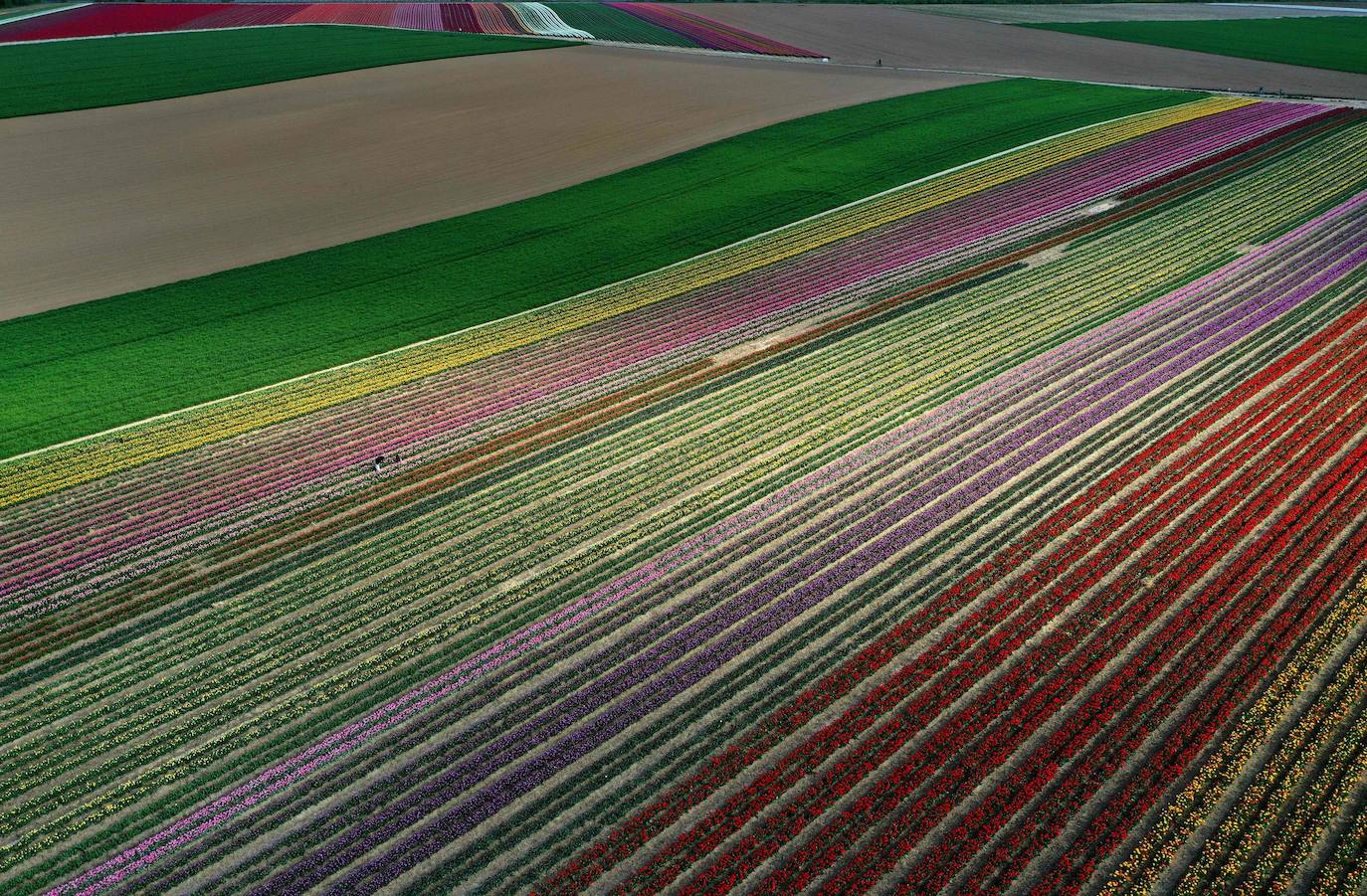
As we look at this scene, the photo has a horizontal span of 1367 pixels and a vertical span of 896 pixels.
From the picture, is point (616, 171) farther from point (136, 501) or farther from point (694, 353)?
point (136, 501)

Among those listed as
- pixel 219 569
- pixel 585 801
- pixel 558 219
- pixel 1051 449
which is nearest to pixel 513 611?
pixel 585 801

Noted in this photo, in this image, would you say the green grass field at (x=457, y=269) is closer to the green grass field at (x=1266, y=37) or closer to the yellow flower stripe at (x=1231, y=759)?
the green grass field at (x=1266, y=37)

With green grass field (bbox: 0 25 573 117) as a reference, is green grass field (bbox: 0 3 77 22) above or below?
below

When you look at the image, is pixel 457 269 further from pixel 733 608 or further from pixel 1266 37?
pixel 1266 37

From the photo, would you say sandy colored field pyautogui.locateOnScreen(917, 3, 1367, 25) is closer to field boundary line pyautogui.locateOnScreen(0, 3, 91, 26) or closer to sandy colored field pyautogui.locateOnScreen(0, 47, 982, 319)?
sandy colored field pyautogui.locateOnScreen(0, 47, 982, 319)

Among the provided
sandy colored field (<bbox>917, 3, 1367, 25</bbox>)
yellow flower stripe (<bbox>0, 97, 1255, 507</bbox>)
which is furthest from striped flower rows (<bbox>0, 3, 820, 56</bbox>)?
yellow flower stripe (<bbox>0, 97, 1255, 507</bbox>)

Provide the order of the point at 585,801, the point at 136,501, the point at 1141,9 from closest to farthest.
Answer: the point at 585,801 → the point at 136,501 → the point at 1141,9

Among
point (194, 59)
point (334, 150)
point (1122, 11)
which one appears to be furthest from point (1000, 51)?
point (194, 59)

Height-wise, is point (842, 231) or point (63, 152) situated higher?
point (842, 231)
